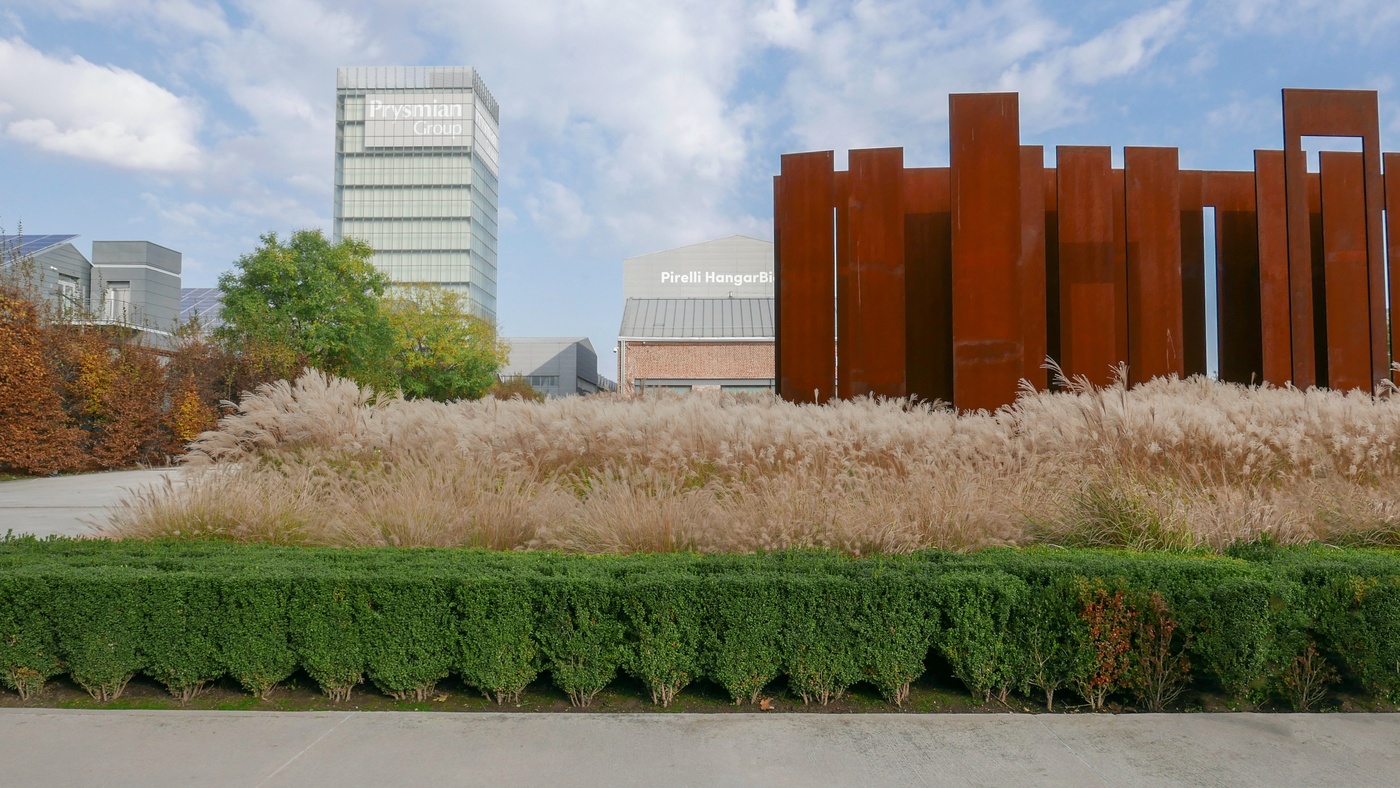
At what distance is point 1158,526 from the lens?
4969 millimetres

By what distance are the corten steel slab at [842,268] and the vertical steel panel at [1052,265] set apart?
2.43 m

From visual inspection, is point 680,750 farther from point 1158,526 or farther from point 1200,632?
point 1158,526

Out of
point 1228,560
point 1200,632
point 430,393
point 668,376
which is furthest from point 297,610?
point 430,393

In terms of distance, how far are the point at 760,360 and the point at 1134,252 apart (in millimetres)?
32907

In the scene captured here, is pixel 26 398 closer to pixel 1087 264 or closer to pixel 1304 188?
pixel 1087 264

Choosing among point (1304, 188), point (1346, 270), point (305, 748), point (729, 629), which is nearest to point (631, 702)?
point (729, 629)

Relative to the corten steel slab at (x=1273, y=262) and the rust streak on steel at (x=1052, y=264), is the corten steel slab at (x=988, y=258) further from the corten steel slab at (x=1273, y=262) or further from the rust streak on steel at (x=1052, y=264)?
the corten steel slab at (x=1273, y=262)

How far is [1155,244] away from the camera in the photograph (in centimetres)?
938

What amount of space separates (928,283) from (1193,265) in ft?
11.3

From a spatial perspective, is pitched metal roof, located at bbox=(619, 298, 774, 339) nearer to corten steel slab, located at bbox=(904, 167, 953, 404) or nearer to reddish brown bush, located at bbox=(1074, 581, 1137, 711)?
corten steel slab, located at bbox=(904, 167, 953, 404)

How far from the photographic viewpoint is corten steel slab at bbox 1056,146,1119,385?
363 inches

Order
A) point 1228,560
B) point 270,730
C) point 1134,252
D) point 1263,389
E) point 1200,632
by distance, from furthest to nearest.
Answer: point 1134,252, point 1263,389, point 1228,560, point 1200,632, point 270,730

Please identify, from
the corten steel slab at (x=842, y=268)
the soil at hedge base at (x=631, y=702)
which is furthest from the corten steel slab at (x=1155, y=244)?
the soil at hedge base at (x=631, y=702)

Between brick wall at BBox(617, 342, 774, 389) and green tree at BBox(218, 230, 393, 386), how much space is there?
1341 cm
